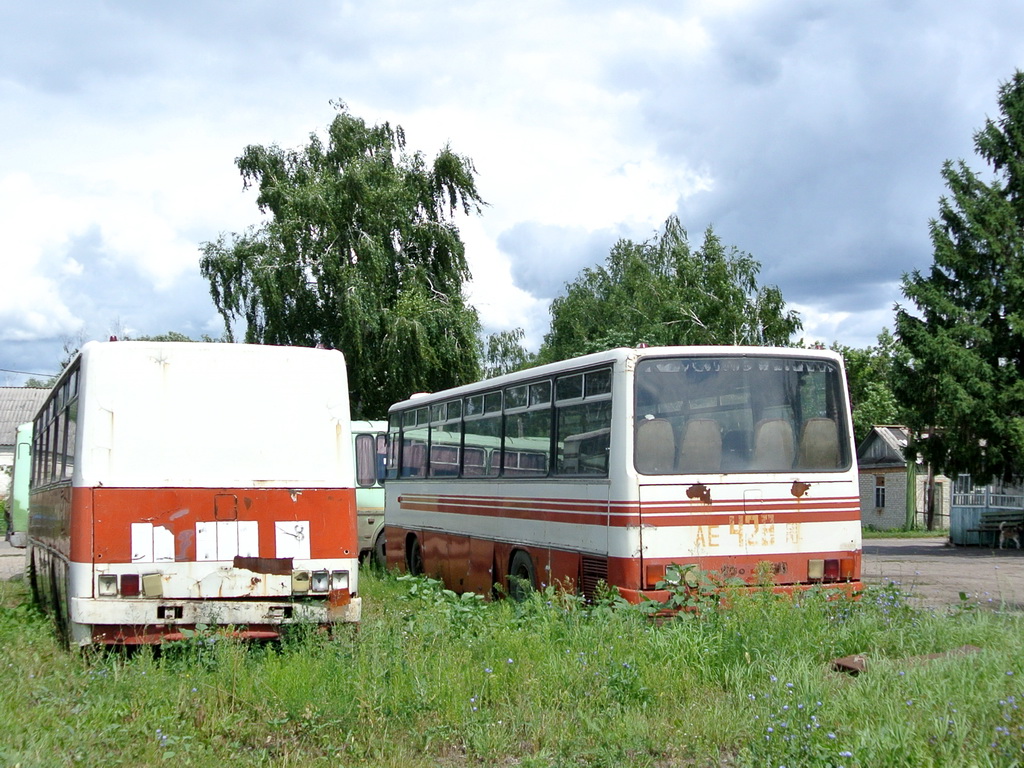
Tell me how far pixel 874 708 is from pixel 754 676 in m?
1.26

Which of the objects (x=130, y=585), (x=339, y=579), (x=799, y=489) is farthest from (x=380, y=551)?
(x=130, y=585)

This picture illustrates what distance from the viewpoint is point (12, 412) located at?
219 ft

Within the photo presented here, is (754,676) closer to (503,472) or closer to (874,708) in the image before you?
(874,708)

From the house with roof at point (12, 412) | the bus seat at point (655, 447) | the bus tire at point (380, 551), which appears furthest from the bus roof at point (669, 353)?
the house with roof at point (12, 412)

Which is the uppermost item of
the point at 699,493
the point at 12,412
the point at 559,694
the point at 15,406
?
the point at 15,406

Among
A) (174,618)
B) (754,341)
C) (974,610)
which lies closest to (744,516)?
(974,610)

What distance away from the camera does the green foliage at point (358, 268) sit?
3391 cm

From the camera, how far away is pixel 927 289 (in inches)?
1181

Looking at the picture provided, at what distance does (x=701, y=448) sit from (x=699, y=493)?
42 cm

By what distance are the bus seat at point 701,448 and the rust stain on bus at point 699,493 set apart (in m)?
0.15

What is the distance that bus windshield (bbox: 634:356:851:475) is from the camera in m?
9.94

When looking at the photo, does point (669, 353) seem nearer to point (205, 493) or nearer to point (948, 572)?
point (205, 493)

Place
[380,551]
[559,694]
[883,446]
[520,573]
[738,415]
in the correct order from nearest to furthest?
[559,694], [738,415], [520,573], [380,551], [883,446]

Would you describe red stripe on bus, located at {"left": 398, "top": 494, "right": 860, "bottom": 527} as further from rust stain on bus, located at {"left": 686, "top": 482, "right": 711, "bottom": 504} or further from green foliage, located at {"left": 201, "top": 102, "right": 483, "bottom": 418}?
green foliage, located at {"left": 201, "top": 102, "right": 483, "bottom": 418}
